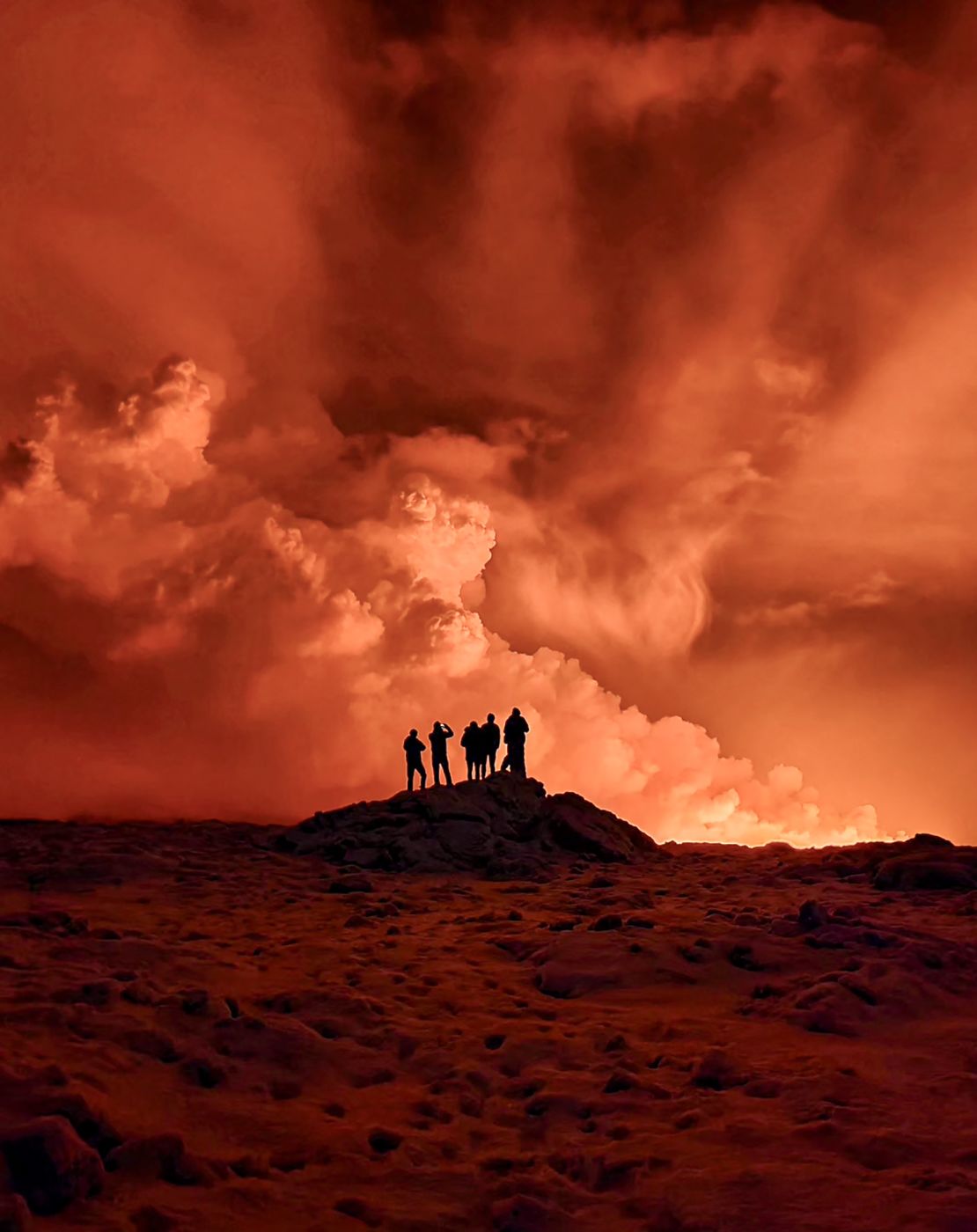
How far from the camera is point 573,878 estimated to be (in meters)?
18.6

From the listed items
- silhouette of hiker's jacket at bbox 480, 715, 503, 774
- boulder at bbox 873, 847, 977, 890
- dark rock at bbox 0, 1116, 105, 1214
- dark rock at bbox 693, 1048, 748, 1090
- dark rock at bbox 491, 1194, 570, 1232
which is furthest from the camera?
silhouette of hiker's jacket at bbox 480, 715, 503, 774

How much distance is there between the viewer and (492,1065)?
24.7ft

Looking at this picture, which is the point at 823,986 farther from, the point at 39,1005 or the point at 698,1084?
the point at 39,1005

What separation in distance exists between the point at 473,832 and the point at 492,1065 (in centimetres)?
1439

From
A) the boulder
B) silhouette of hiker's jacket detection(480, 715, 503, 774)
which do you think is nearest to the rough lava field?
the boulder

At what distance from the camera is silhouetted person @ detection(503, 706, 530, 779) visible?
27766 mm

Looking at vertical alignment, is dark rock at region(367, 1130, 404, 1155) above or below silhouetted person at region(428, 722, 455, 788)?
below

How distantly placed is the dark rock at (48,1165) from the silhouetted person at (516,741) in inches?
905

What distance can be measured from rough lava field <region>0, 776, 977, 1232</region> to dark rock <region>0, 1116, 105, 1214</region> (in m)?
0.01

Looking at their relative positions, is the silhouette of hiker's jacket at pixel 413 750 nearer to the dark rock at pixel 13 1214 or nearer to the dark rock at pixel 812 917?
the dark rock at pixel 812 917

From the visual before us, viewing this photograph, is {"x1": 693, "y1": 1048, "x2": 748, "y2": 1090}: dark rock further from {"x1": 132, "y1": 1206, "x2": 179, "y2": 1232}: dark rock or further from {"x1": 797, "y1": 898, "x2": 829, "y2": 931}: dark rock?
{"x1": 797, "y1": 898, "x2": 829, "y2": 931}: dark rock

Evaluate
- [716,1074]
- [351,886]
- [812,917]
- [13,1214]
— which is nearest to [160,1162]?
[13,1214]

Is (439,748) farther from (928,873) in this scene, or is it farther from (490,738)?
(928,873)

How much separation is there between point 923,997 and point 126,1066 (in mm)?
7300
